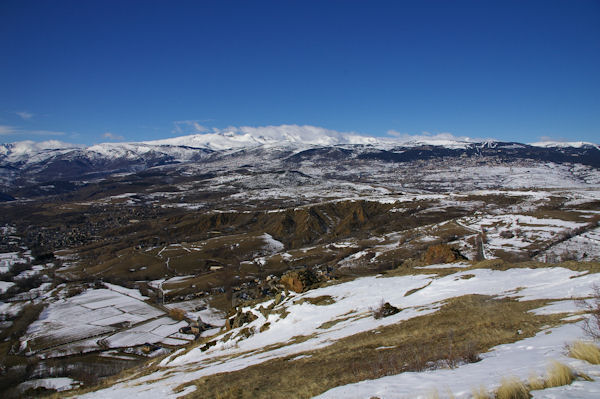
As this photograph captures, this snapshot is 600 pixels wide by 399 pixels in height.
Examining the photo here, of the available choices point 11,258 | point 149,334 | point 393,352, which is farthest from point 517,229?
point 11,258

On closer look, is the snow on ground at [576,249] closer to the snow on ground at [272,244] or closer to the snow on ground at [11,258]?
the snow on ground at [272,244]

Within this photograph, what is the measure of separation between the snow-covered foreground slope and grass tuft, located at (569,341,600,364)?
0.33m

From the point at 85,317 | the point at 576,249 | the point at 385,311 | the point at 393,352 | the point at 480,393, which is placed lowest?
the point at 85,317

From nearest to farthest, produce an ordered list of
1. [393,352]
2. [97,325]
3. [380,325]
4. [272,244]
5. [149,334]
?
[393,352] < [380,325] < [149,334] < [97,325] < [272,244]

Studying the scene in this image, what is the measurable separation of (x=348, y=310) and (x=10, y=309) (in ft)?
307

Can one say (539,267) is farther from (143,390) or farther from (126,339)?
(126,339)

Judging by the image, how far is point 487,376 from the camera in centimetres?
882

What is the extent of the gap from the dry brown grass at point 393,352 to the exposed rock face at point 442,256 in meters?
27.8

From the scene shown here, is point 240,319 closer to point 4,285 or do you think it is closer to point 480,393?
point 480,393

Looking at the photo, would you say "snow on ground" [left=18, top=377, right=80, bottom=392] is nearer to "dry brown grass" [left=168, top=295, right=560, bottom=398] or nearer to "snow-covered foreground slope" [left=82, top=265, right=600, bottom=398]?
"snow-covered foreground slope" [left=82, top=265, right=600, bottom=398]

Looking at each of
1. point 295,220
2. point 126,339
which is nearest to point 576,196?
point 295,220

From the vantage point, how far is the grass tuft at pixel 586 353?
7.92 metres

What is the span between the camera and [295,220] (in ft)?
497

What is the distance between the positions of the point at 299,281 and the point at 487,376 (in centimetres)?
3624
